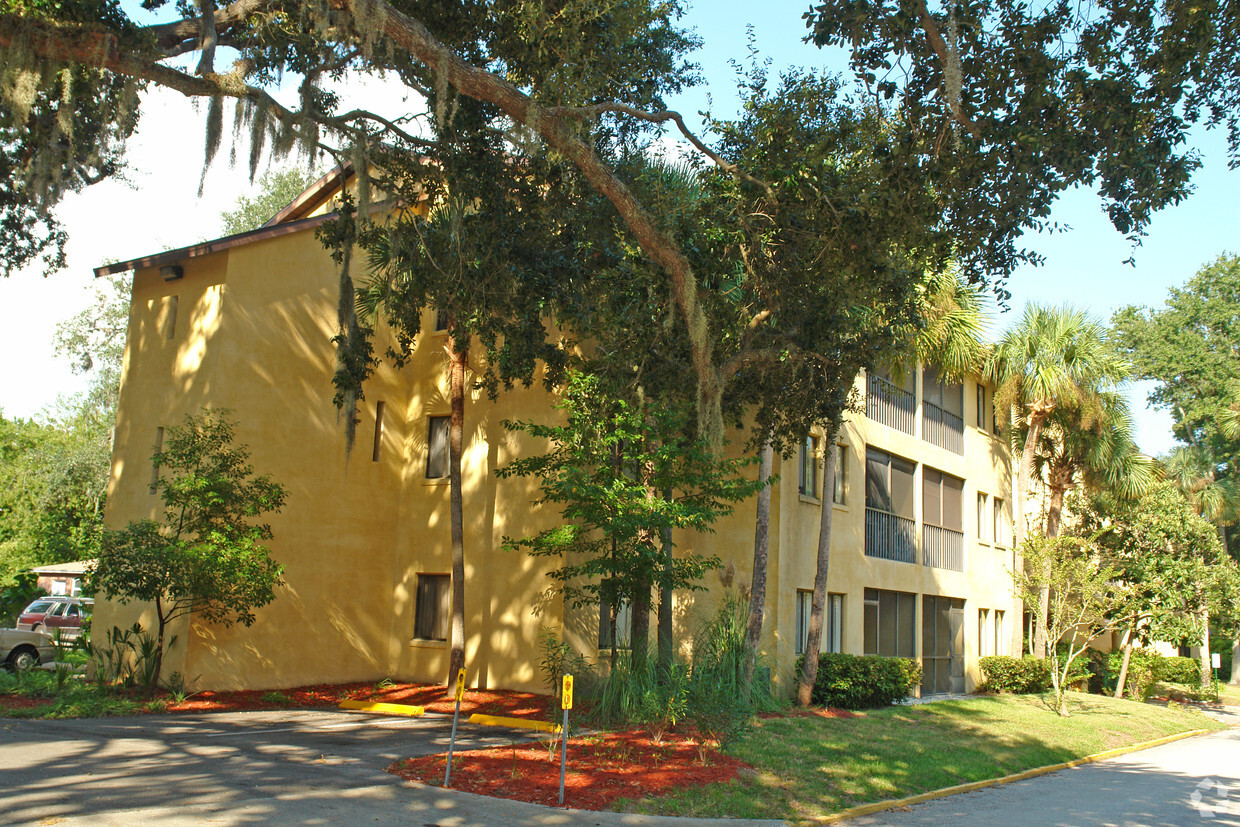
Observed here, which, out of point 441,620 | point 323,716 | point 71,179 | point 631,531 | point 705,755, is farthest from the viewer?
point 441,620

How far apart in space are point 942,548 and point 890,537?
10.8 ft

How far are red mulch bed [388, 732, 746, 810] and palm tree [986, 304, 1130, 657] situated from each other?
60.8 ft

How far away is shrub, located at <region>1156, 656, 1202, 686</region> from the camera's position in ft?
111

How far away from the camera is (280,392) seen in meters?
18.9

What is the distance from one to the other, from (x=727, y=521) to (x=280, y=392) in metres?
9.59

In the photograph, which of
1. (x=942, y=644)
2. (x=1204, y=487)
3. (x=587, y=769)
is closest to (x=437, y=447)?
(x=587, y=769)

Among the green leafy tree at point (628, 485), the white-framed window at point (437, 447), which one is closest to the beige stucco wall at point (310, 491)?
the white-framed window at point (437, 447)

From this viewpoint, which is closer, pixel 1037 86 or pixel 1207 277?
pixel 1037 86

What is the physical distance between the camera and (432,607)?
2030 centimetres

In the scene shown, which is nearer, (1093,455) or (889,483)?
(889,483)

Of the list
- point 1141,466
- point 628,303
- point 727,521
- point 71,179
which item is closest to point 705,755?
point 628,303

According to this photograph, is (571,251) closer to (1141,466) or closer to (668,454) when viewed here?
(668,454)

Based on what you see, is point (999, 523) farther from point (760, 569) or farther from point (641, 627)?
point (641, 627)

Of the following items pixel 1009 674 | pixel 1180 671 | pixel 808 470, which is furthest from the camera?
pixel 1180 671
